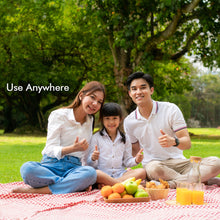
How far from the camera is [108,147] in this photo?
4066 millimetres

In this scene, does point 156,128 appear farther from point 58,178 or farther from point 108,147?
point 58,178

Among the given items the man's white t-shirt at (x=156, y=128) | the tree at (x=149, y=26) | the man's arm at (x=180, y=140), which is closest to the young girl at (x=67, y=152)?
the man's white t-shirt at (x=156, y=128)

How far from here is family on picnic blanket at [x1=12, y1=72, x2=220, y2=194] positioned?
363 cm

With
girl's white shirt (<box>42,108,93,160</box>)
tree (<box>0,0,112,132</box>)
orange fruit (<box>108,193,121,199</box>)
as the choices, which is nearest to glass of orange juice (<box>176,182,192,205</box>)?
orange fruit (<box>108,193,121,199</box>)

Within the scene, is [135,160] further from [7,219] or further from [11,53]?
[11,53]

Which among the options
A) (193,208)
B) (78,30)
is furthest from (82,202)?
(78,30)

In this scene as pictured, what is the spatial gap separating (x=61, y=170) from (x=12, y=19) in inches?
541

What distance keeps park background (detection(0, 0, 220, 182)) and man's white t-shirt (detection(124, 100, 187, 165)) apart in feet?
20.1

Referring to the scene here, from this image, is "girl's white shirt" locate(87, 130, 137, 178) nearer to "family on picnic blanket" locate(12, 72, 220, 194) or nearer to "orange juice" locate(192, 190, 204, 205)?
"family on picnic blanket" locate(12, 72, 220, 194)

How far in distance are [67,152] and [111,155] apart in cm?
66

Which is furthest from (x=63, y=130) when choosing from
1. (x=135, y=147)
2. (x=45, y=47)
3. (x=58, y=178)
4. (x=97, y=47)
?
(x=45, y=47)

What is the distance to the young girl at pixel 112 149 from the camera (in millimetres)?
3986

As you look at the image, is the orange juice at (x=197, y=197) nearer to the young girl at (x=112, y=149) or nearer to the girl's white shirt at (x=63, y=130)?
the young girl at (x=112, y=149)

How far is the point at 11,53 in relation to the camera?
17.0m
